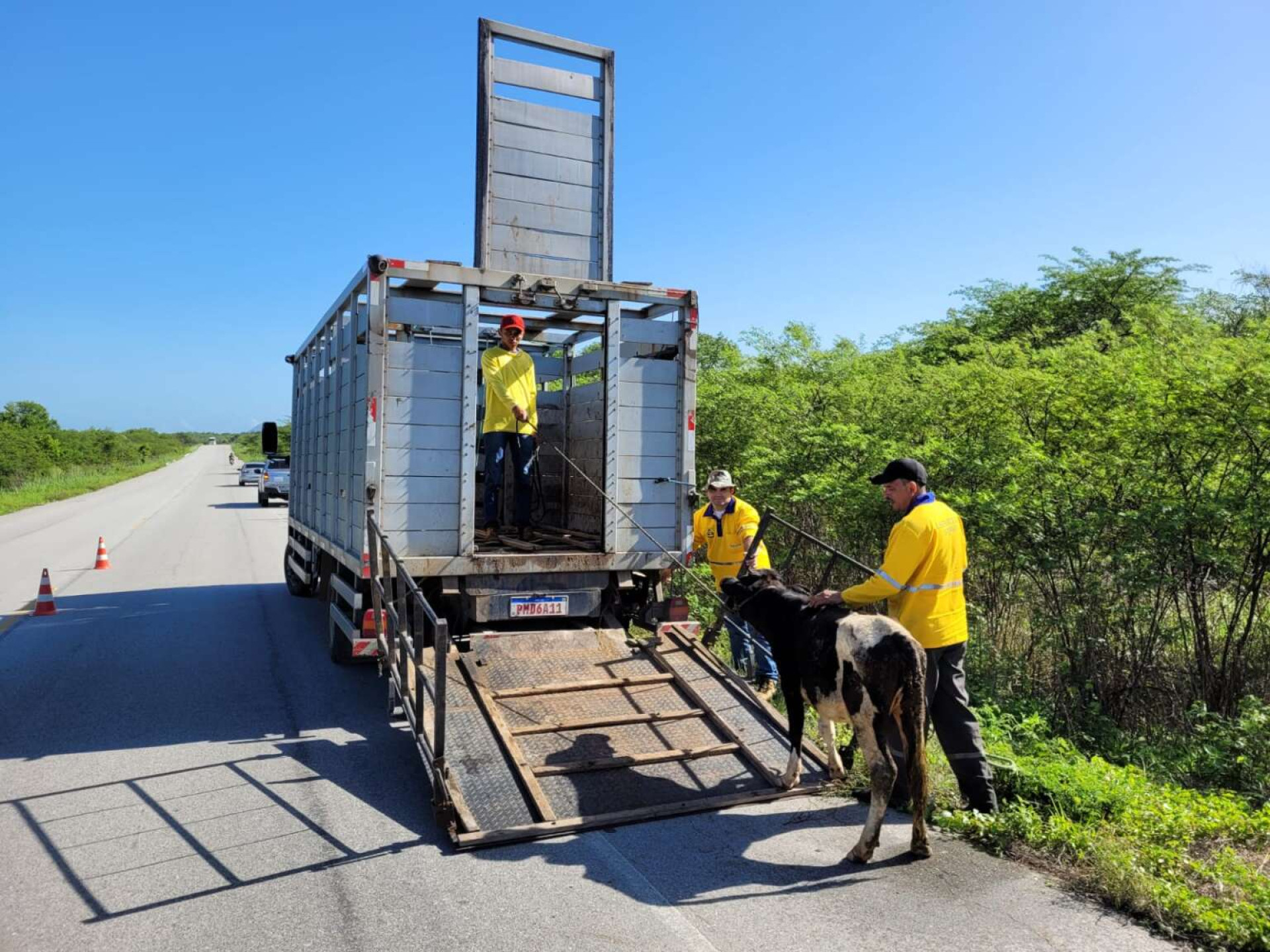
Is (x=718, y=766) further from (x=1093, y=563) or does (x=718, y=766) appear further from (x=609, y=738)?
(x=1093, y=563)

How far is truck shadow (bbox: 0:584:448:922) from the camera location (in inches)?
164

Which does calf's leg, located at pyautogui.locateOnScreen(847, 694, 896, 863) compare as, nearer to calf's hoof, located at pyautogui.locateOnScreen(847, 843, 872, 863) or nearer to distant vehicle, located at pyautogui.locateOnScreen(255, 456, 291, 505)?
calf's hoof, located at pyautogui.locateOnScreen(847, 843, 872, 863)

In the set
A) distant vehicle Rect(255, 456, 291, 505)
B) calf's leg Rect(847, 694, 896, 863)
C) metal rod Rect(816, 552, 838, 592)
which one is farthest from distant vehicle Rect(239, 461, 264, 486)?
calf's leg Rect(847, 694, 896, 863)

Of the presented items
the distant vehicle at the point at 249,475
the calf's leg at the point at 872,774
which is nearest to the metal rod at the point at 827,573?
the calf's leg at the point at 872,774

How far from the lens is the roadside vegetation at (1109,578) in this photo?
4.26 metres

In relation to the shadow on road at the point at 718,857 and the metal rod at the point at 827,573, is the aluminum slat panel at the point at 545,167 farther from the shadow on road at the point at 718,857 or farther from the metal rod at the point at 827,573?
the shadow on road at the point at 718,857

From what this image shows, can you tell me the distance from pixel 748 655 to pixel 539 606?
2.09 m

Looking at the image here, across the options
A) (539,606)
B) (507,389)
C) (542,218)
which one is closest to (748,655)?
(539,606)

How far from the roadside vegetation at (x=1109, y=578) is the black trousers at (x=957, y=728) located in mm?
155

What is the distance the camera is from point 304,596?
11828mm

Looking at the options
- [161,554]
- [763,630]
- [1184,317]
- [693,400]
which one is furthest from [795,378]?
[161,554]

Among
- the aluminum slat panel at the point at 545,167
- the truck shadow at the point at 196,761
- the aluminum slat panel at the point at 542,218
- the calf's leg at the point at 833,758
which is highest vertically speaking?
the aluminum slat panel at the point at 545,167

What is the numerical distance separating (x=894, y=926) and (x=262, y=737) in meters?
4.31

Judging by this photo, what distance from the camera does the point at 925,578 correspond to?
179 inches
